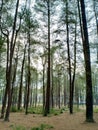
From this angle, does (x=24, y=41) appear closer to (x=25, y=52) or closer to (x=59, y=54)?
(x=25, y=52)

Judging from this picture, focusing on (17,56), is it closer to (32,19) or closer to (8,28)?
(32,19)

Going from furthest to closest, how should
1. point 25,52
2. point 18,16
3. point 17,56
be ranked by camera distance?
point 17,56 < point 25,52 < point 18,16

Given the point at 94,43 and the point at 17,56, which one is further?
the point at 17,56

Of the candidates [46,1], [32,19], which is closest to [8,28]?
[32,19]

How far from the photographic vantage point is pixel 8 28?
1689cm

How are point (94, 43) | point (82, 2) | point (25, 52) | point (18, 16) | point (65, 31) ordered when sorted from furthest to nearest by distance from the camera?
point (25, 52), point (65, 31), point (94, 43), point (18, 16), point (82, 2)

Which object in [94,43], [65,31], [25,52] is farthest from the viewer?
[25,52]

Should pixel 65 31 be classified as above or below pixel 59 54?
above

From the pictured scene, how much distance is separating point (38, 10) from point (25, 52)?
193 inches

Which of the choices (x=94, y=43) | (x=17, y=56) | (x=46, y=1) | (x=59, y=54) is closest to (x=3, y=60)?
(x=17, y=56)

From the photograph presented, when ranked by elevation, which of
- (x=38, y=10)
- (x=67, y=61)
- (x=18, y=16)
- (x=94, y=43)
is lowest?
(x=67, y=61)

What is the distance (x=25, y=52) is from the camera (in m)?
23.5

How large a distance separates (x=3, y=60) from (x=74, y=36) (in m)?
10.0

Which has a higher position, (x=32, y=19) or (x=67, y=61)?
(x=32, y=19)
